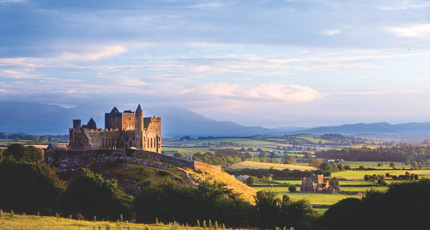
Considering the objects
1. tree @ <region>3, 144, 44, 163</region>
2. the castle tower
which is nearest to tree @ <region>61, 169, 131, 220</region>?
tree @ <region>3, 144, 44, 163</region>

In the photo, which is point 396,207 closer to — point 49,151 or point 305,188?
point 49,151

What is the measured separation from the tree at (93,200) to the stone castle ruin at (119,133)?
1172 inches

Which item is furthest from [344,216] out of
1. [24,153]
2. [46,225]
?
[24,153]

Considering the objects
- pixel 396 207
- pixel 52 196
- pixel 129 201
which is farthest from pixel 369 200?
pixel 52 196

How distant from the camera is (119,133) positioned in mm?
82500

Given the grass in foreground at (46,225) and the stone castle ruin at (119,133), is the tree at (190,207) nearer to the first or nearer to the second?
the grass in foreground at (46,225)

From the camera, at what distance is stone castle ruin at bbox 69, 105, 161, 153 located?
78188 mm

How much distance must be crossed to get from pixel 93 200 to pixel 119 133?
35396 millimetres

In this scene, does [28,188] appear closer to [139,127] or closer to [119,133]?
[119,133]

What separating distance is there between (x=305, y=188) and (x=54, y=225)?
79591 millimetres

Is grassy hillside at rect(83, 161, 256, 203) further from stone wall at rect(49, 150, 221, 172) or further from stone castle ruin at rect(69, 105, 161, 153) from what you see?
stone castle ruin at rect(69, 105, 161, 153)

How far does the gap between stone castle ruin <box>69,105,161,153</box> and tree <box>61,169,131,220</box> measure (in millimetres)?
29775

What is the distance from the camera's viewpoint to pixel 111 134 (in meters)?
81.4

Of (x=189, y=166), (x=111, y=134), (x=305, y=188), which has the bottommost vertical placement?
(x=305, y=188)
